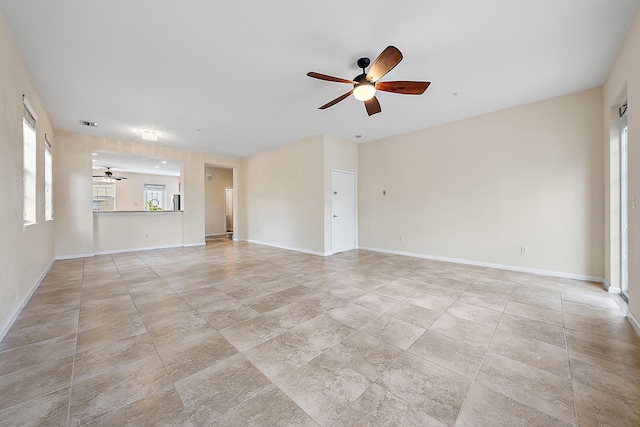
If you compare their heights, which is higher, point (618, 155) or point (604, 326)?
point (618, 155)

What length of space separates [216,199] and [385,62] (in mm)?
8830

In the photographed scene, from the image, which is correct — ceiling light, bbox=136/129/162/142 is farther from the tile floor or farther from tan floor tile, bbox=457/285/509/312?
tan floor tile, bbox=457/285/509/312

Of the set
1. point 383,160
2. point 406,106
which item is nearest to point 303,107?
point 406,106

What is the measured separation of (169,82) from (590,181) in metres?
6.11

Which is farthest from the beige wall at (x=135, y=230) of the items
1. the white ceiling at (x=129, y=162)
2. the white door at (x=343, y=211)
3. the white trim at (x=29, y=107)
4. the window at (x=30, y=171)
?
the white door at (x=343, y=211)

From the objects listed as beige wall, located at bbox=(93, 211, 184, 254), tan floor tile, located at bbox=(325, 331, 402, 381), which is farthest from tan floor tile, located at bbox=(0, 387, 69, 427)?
beige wall, located at bbox=(93, 211, 184, 254)

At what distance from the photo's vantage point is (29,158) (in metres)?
3.42

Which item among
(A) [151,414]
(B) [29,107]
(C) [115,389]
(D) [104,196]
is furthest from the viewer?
(D) [104,196]

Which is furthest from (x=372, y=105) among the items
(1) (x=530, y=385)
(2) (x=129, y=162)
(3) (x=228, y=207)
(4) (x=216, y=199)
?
(2) (x=129, y=162)

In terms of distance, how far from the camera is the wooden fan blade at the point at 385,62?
7.05 feet

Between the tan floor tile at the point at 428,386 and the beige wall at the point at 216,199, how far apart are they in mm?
9275

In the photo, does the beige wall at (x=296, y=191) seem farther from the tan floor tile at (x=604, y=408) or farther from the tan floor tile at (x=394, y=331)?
the tan floor tile at (x=604, y=408)

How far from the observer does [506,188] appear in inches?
166

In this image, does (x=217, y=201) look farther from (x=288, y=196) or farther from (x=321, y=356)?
(x=321, y=356)
